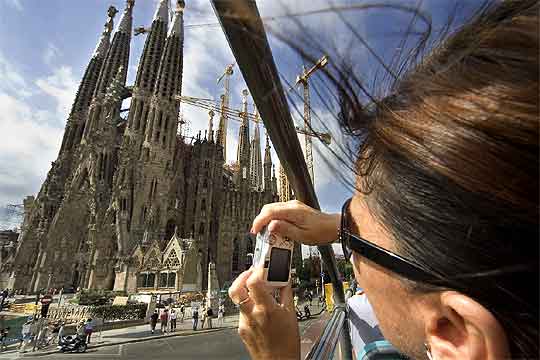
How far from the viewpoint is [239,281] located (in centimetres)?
79

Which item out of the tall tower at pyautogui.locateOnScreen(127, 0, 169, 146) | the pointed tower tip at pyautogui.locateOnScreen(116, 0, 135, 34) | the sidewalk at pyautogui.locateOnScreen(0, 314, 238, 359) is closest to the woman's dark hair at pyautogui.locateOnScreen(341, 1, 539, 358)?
the sidewalk at pyautogui.locateOnScreen(0, 314, 238, 359)

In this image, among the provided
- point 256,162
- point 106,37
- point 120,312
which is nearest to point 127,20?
point 106,37

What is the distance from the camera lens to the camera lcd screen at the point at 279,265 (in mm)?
761

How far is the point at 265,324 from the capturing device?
69 centimetres

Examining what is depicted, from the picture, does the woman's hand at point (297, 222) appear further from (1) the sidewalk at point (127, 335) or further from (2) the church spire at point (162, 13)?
(2) the church spire at point (162, 13)

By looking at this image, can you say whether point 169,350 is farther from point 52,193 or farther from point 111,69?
point 111,69

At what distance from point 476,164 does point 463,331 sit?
0.81ft

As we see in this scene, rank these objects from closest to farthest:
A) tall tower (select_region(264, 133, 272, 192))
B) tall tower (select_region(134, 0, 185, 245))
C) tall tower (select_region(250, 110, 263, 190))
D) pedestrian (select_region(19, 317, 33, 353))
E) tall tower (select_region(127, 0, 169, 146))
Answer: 1. pedestrian (select_region(19, 317, 33, 353))
2. tall tower (select_region(134, 0, 185, 245))
3. tall tower (select_region(127, 0, 169, 146))
4. tall tower (select_region(264, 133, 272, 192))
5. tall tower (select_region(250, 110, 263, 190))

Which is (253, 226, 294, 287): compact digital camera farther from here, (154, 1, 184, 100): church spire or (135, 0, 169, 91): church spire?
(135, 0, 169, 91): church spire

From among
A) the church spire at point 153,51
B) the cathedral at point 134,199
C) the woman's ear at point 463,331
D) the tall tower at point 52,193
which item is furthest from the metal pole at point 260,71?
the church spire at point 153,51

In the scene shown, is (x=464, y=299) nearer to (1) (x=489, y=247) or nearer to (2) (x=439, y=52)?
(1) (x=489, y=247)

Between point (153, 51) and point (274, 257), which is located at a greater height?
point (153, 51)

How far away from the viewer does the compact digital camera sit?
0.76 m

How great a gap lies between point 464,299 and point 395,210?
0.17 meters
